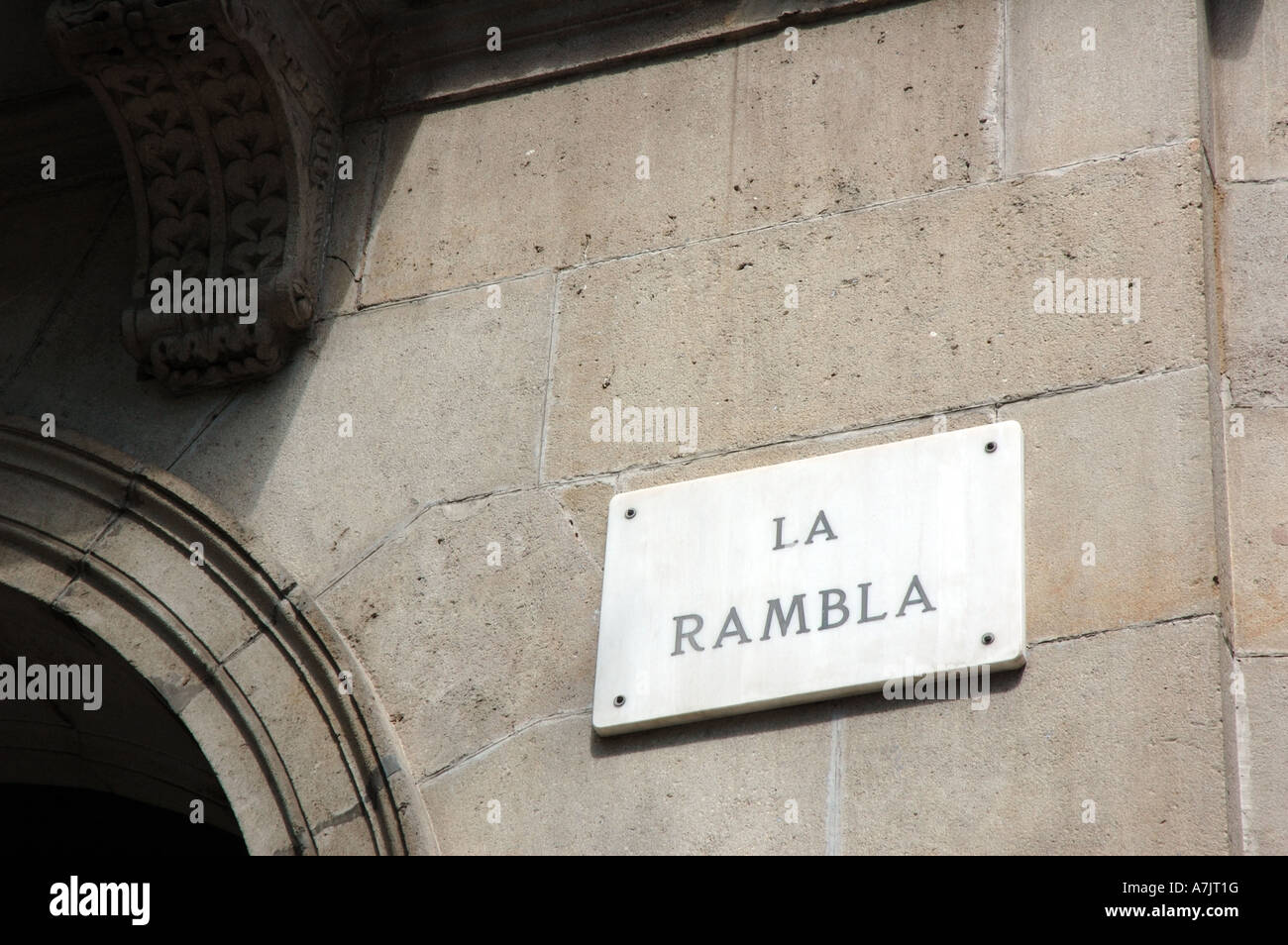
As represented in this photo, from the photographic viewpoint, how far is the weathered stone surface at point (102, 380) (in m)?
4.73

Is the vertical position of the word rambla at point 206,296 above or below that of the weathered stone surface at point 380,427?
above

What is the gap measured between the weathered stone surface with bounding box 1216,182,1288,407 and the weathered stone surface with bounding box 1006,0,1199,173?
21 centimetres

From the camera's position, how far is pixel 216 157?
4.78 metres

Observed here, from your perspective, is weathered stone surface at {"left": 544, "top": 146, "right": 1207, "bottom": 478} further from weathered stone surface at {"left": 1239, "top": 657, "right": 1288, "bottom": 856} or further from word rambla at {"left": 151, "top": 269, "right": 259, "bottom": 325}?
word rambla at {"left": 151, "top": 269, "right": 259, "bottom": 325}

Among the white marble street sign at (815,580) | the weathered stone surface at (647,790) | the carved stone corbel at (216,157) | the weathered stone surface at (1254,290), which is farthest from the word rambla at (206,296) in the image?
the weathered stone surface at (1254,290)

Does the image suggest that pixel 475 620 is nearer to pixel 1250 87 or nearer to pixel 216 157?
pixel 216 157

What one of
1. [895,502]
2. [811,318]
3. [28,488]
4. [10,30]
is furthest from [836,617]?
[10,30]

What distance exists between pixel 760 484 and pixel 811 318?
402 millimetres

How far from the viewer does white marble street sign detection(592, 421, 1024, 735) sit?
3773 millimetres

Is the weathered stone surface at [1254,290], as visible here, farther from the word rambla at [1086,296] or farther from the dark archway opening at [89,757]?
the dark archway opening at [89,757]

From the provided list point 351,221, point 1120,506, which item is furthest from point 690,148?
point 1120,506

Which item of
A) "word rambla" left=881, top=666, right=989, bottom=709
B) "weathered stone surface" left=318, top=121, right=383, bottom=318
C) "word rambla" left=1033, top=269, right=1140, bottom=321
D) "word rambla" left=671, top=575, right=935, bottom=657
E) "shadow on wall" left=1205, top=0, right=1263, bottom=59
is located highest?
"shadow on wall" left=1205, top=0, right=1263, bottom=59

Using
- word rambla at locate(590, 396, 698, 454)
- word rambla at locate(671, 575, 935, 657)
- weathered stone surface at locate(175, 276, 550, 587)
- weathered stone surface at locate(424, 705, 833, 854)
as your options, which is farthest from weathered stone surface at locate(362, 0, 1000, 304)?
weathered stone surface at locate(424, 705, 833, 854)
